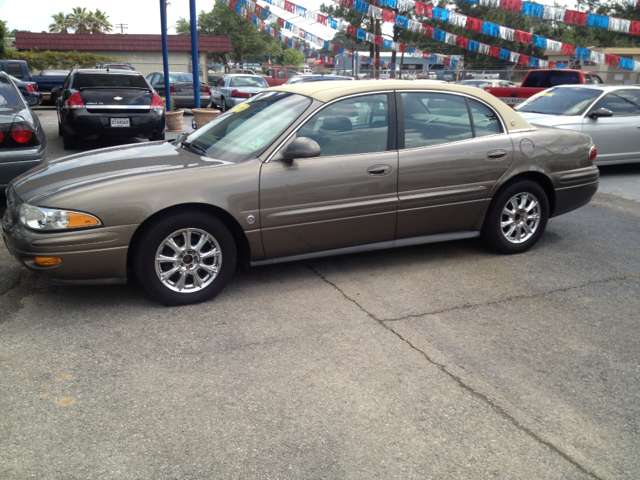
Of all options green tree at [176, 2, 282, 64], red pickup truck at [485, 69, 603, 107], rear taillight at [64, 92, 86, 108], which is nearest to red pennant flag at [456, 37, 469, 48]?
red pickup truck at [485, 69, 603, 107]

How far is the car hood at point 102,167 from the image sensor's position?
4023 mm

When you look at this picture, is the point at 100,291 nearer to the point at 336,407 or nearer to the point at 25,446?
the point at 25,446

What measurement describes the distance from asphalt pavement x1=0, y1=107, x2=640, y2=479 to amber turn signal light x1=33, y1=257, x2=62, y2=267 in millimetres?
398

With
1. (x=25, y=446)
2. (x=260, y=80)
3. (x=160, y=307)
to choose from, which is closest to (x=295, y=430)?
(x=25, y=446)

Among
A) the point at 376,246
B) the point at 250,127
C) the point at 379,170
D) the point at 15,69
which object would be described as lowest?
the point at 376,246

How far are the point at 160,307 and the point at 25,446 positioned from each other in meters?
1.61

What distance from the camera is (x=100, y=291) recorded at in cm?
440

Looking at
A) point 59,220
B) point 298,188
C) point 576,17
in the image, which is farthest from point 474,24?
point 59,220

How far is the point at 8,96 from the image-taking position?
23.0 ft

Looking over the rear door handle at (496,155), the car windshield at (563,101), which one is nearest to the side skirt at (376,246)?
the rear door handle at (496,155)

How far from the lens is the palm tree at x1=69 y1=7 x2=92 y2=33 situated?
68.7 meters

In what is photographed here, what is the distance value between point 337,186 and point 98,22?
2956 inches

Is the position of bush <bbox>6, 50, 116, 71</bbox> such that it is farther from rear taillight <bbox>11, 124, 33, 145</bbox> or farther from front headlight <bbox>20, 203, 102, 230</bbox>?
front headlight <bbox>20, 203, 102, 230</bbox>

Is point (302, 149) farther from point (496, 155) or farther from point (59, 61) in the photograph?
point (59, 61)
